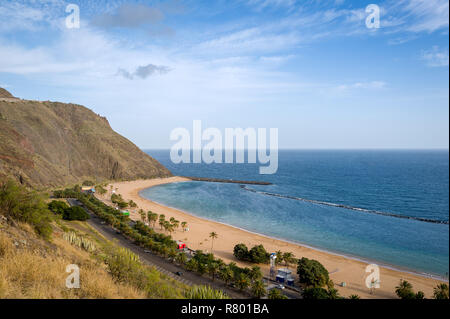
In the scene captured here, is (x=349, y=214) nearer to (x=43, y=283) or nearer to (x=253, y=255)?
(x=253, y=255)

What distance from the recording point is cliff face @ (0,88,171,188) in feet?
193

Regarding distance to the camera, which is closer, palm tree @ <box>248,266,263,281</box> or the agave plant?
the agave plant

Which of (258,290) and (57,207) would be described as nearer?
(258,290)

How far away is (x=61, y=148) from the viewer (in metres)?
81.2

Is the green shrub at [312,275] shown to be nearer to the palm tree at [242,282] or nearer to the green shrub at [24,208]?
the palm tree at [242,282]

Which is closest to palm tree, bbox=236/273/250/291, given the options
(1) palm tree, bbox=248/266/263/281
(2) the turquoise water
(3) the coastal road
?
(3) the coastal road

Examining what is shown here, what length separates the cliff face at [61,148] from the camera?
193 ft

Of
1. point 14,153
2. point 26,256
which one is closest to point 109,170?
point 14,153

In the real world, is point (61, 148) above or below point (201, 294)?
above

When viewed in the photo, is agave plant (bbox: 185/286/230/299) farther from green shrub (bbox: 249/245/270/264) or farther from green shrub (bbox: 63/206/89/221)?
green shrub (bbox: 63/206/89/221)

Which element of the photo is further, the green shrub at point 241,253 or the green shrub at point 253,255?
the green shrub at point 241,253

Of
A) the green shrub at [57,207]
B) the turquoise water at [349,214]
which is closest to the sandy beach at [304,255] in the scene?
the turquoise water at [349,214]

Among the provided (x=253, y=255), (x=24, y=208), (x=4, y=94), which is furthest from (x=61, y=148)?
(x=253, y=255)
